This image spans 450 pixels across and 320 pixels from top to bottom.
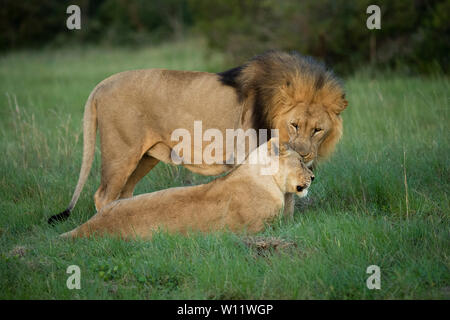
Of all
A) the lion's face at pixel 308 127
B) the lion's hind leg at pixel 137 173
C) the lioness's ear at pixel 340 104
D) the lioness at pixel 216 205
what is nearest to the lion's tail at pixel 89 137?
the lion's hind leg at pixel 137 173

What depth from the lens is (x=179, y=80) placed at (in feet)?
16.4

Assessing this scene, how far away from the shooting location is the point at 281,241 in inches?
151

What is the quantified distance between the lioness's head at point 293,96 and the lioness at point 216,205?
516 mm

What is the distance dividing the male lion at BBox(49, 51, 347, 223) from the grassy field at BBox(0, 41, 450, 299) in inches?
20.7

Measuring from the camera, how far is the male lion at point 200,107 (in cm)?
480

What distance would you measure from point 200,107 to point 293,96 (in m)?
0.82

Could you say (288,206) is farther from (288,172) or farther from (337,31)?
(337,31)

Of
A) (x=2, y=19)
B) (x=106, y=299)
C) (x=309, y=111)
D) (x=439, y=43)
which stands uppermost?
(x=2, y=19)

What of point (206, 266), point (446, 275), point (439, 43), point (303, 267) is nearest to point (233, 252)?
point (206, 266)

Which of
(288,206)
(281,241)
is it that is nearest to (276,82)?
(288,206)

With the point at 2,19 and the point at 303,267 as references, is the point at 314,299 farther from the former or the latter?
the point at 2,19
